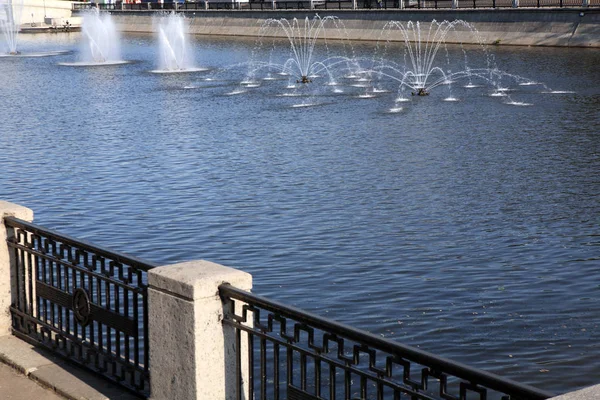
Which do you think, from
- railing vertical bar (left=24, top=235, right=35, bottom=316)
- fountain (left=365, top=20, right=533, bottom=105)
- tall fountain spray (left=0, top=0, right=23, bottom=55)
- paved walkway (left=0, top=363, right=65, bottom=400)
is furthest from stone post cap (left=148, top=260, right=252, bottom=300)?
tall fountain spray (left=0, top=0, right=23, bottom=55)

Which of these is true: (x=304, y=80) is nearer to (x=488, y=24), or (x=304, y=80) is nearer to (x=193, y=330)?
(x=488, y=24)

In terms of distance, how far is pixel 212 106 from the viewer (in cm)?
3359

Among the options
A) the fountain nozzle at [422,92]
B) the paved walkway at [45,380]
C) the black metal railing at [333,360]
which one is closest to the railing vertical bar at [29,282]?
the paved walkway at [45,380]

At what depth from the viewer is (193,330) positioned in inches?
247

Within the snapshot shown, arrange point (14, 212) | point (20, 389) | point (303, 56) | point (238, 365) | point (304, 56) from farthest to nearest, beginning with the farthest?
point (304, 56) < point (303, 56) < point (14, 212) < point (20, 389) < point (238, 365)

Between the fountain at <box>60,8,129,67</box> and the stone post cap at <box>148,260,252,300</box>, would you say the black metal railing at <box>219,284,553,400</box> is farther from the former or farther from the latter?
the fountain at <box>60,8,129,67</box>

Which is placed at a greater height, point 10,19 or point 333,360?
point 10,19

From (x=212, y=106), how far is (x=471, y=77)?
11.7 metres

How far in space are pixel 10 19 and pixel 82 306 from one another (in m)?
89.1

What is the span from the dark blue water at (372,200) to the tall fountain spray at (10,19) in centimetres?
4461

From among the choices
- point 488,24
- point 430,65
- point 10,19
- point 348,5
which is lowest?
point 430,65

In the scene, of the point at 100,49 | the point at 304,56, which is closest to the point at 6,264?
the point at 304,56

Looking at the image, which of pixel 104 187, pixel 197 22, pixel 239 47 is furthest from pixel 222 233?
pixel 197 22

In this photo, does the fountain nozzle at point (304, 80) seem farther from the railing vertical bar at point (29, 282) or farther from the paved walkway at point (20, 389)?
the paved walkway at point (20, 389)
